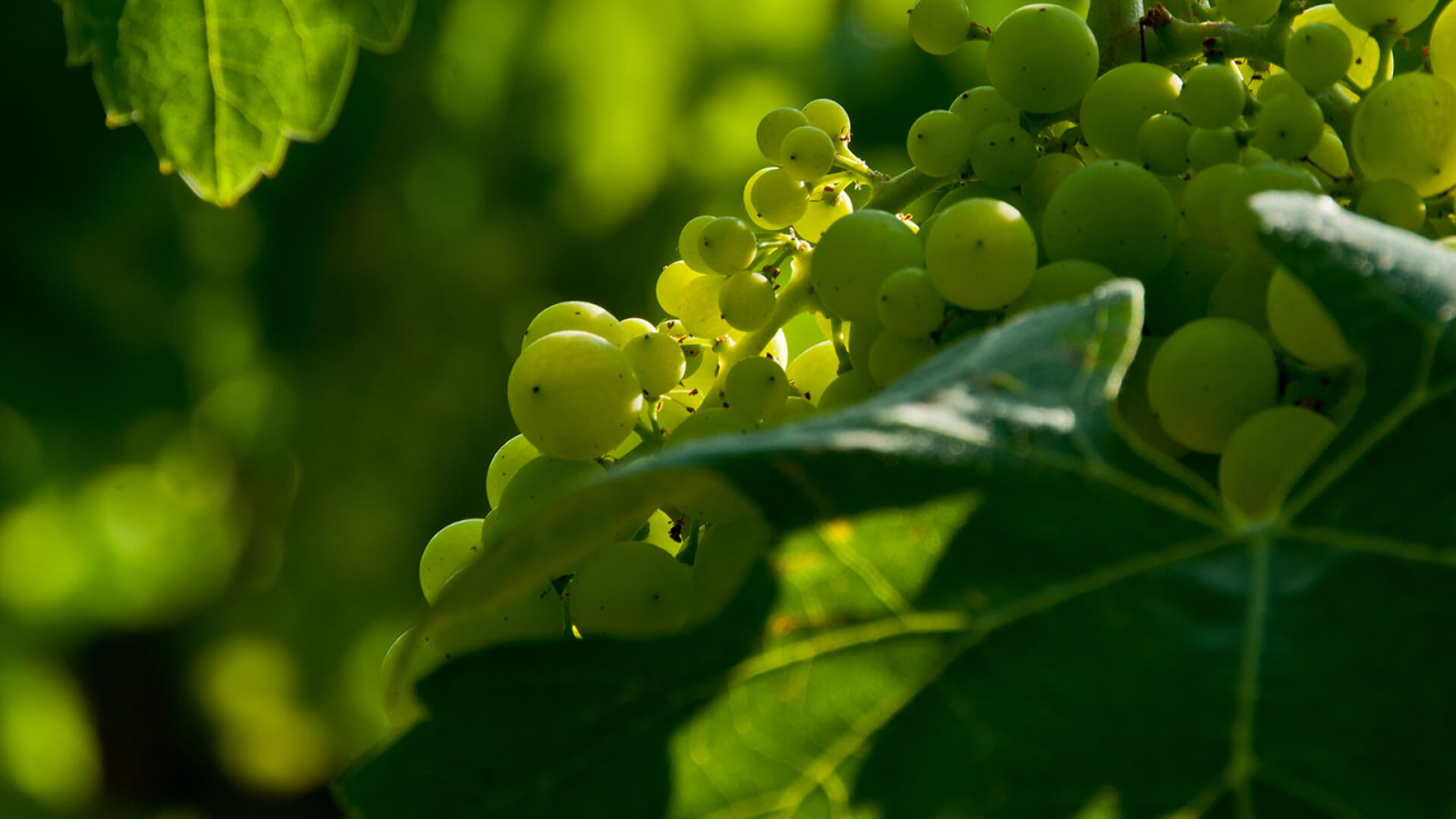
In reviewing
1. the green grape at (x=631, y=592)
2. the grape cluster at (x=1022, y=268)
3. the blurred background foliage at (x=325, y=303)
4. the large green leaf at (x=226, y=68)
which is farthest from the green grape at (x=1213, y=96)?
the blurred background foliage at (x=325, y=303)

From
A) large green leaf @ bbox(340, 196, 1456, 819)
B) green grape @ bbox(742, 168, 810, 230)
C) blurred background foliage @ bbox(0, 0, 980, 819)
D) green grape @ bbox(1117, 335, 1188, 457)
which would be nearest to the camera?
large green leaf @ bbox(340, 196, 1456, 819)

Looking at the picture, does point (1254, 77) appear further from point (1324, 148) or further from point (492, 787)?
point (492, 787)

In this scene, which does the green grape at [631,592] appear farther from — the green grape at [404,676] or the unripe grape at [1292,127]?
the unripe grape at [1292,127]

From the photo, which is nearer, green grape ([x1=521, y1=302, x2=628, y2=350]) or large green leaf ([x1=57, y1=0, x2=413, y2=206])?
green grape ([x1=521, y1=302, x2=628, y2=350])

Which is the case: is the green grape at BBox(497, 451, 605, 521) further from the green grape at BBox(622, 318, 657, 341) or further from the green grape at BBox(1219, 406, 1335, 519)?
the green grape at BBox(1219, 406, 1335, 519)

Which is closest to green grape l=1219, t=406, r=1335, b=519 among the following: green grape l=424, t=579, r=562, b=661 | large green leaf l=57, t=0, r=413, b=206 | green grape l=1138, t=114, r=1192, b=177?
green grape l=1138, t=114, r=1192, b=177

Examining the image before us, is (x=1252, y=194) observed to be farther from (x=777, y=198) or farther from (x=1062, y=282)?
(x=777, y=198)
